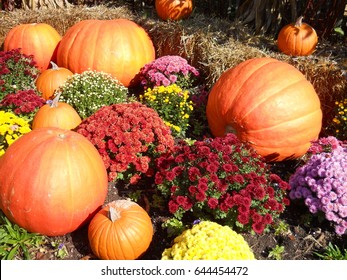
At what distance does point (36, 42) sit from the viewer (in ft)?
18.7

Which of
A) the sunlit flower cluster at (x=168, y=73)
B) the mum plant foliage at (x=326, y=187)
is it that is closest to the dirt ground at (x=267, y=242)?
the mum plant foliage at (x=326, y=187)

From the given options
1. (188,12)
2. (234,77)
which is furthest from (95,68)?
(234,77)

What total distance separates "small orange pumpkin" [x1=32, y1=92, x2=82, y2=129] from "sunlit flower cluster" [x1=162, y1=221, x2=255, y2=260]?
1.97 m

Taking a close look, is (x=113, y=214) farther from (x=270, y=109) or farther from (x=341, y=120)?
(x=341, y=120)

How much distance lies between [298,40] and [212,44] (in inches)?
44.2

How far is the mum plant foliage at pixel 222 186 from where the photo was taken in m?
2.98

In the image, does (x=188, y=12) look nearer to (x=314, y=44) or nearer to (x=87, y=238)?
(x=314, y=44)

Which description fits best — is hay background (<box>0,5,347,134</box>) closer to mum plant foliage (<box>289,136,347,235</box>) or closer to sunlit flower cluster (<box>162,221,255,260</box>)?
mum plant foliage (<box>289,136,347,235</box>)

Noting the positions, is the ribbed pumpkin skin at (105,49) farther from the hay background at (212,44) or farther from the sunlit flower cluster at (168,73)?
the hay background at (212,44)

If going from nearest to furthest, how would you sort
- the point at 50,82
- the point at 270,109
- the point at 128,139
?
the point at 128,139
the point at 270,109
the point at 50,82

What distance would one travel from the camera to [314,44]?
4797mm

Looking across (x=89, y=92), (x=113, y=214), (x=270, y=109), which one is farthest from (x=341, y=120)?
(x=89, y=92)

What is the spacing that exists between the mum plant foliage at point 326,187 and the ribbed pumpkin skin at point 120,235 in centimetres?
137

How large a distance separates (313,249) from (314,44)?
A: 2.71 meters
